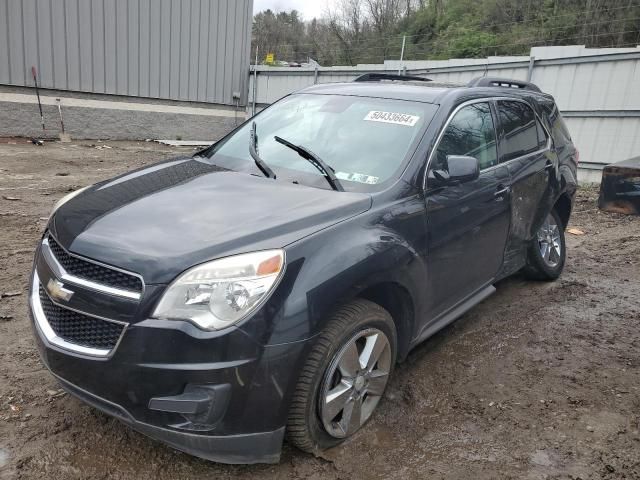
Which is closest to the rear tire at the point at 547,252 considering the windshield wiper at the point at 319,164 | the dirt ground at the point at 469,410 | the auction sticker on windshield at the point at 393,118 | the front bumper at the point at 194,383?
the dirt ground at the point at 469,410

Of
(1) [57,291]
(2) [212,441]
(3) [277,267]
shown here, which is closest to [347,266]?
(3) [277,267]

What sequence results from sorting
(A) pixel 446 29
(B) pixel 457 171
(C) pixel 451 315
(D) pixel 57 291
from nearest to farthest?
(D) pixel 57 291 < (B) pixel 457 171 < (C) pixel 451 315 < (A) pixel 446 29

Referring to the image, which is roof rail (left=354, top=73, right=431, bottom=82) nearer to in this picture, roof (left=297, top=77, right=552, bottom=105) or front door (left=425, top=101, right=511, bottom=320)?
roof (left=297, top=77, right=552, bottom=105)

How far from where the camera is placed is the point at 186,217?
2385 millimetres

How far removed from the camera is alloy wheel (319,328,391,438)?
2405 mm

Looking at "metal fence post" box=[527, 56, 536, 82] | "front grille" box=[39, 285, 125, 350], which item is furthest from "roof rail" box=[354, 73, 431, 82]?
"metal fence post" box=[527, 56, 536, 82]

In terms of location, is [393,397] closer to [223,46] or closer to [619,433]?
[619,433]

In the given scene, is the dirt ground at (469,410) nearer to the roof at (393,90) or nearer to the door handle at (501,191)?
the door handle at (501,191)

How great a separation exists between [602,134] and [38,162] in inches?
450

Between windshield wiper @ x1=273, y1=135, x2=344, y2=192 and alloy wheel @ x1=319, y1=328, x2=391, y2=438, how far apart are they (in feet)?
2.71

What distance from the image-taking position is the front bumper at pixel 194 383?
1.99m

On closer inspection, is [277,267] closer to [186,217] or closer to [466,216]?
[186,217]

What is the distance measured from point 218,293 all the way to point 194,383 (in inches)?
14.3

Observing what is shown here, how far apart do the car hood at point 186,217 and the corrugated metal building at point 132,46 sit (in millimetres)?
13031
